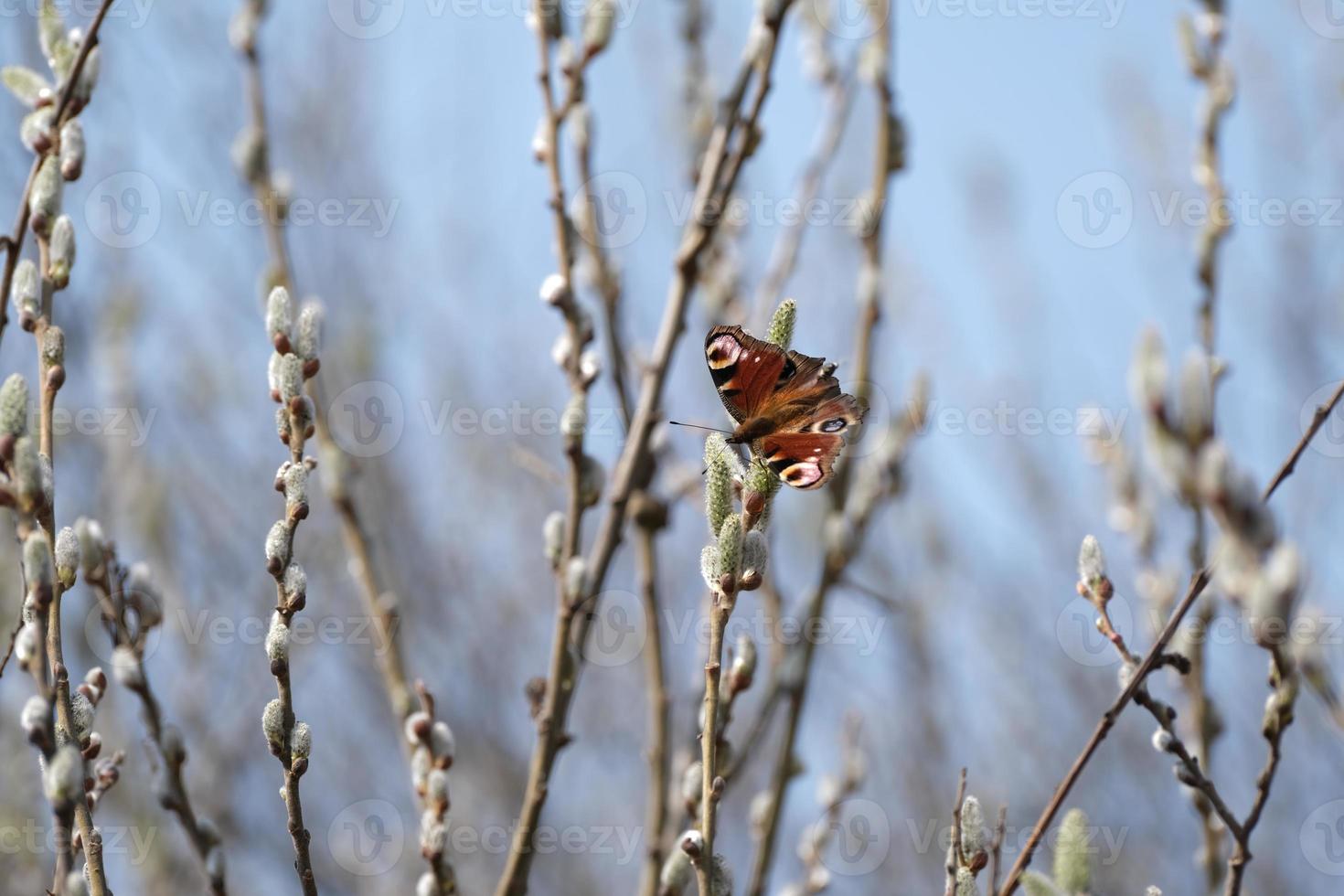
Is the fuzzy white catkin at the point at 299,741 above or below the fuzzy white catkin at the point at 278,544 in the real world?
below

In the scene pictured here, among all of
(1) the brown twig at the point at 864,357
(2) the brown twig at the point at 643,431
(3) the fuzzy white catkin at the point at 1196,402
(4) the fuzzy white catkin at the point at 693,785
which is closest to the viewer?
(3) the fuzzy white catkin at the point at 1196,402

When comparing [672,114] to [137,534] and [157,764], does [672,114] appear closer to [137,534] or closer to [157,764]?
[137,534]

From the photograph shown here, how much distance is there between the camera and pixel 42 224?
1.66m

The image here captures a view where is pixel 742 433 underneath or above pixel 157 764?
above

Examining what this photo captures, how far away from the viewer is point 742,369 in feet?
5.46

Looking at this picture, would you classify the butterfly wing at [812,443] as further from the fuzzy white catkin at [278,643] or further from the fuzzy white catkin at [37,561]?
the fuzzy white catkin at [37,561]

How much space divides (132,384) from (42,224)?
8.99ft

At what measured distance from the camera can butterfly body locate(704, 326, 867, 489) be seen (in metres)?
1.51

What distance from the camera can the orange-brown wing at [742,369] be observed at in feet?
5.23

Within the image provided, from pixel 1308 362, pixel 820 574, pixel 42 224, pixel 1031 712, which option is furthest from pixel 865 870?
pixel 42 224

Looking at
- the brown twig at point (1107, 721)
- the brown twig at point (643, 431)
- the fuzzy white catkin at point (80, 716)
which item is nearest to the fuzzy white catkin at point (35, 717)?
the fuzzy white catkin at point (80, 716)

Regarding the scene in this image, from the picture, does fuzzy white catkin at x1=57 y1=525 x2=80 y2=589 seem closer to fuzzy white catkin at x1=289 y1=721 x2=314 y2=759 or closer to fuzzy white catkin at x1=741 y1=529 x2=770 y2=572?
fuzzy white catkin at x1=289 y1=721 x2=314 y2=759

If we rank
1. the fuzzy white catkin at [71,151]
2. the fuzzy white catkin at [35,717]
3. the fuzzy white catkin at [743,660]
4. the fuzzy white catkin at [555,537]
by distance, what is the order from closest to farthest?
the fuzzy white catkin at [35,717] → the fuzzy white catkin at [743,660] → the fuzzy white catkin at [71,151] → the fuzzy white catkin at [555,537]

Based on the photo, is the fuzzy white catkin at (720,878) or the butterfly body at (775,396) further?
the butterfly body at (775,396)
